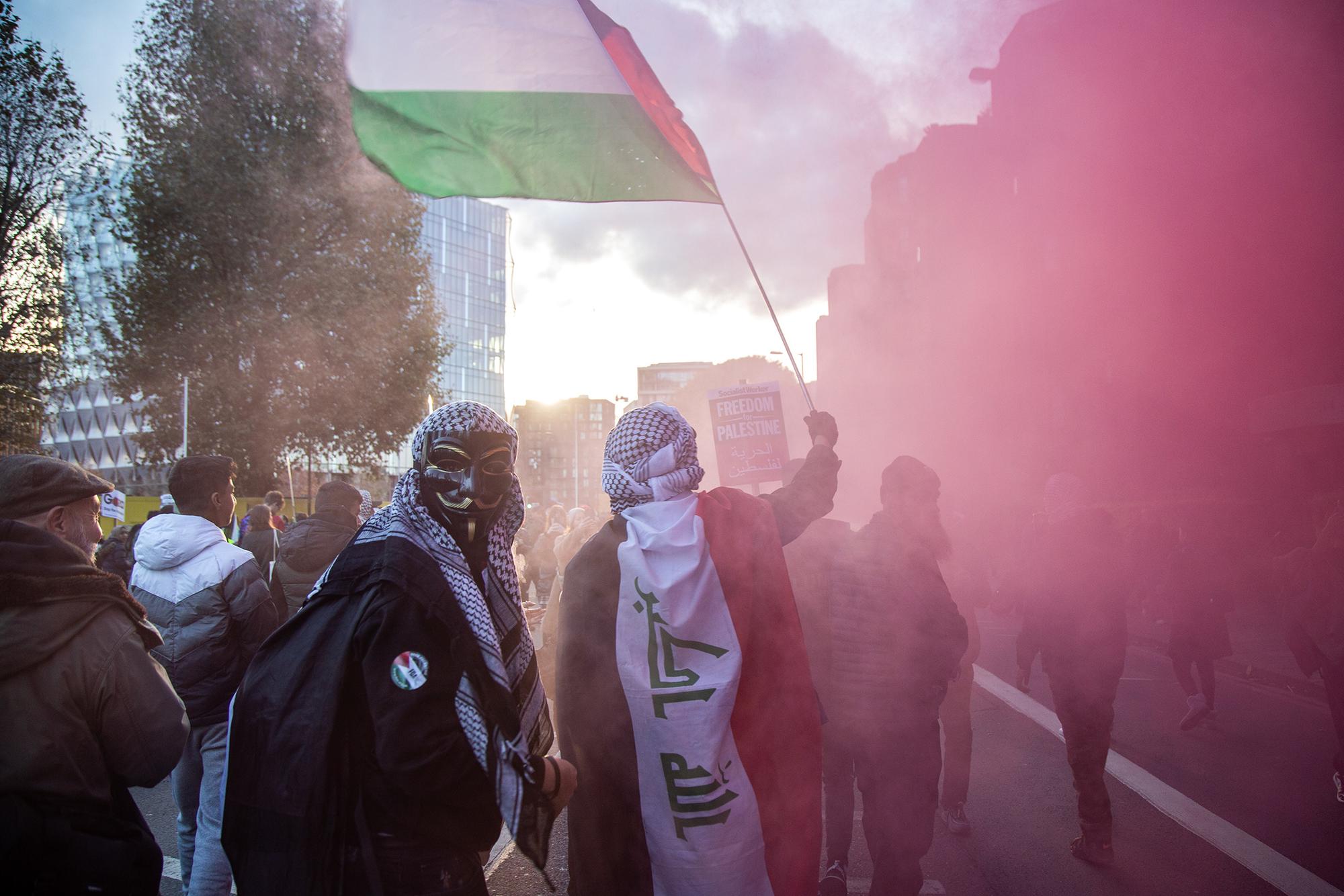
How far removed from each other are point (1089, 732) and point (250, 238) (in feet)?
57.5

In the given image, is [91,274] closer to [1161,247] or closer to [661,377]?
[1161,247]

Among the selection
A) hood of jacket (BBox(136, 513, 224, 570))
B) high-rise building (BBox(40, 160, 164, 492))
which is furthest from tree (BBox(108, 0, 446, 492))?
hood of jacket (BBox(136, 513, 224, 570))

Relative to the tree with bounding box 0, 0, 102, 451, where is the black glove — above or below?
below

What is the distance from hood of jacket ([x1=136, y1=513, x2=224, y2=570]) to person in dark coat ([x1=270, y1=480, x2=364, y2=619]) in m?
1.17

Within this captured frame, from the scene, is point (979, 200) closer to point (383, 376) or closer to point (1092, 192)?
point (1092, 192)

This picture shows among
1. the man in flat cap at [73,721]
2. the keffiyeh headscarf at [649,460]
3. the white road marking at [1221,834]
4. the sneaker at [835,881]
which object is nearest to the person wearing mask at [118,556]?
the man in flat cap at [73,721]

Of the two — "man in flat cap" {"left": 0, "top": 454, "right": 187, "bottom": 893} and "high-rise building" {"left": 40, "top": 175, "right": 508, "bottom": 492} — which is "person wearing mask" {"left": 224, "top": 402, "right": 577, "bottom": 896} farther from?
"high-rise building" {"left": 40, "top": 175, "right": 508, "bottom": 492}

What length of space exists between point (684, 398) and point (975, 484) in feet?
201

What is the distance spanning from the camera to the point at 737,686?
2.03 meters

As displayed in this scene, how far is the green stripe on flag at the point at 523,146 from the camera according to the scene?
3.64m

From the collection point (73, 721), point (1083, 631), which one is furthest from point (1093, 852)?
point (73, 721)

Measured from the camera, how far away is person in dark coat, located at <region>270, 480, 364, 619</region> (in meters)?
4.44

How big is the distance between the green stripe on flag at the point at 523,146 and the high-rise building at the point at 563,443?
288ft

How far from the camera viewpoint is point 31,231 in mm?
15125
